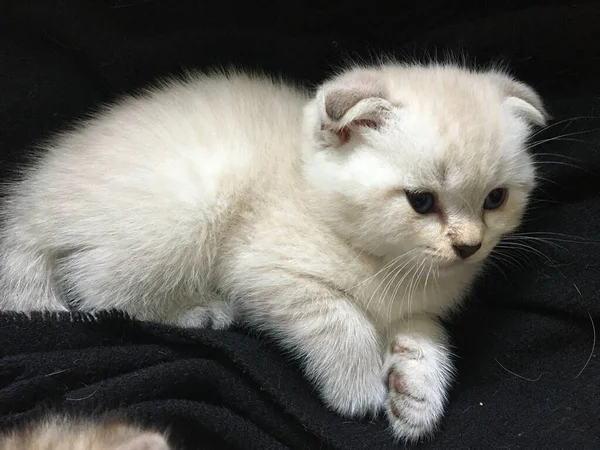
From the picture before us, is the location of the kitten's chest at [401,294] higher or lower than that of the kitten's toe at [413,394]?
higher

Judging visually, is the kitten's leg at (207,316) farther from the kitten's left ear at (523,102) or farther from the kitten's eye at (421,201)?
the kitten's left ear at (523,102)

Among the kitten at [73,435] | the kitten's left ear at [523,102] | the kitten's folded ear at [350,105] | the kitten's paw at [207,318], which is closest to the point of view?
the kitten at [73,435]

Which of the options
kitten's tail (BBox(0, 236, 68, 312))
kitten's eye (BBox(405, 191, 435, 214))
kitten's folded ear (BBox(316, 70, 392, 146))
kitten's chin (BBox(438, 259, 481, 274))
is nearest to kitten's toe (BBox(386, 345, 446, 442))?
kitten's chin (BBox(438, 259, 481, 274))

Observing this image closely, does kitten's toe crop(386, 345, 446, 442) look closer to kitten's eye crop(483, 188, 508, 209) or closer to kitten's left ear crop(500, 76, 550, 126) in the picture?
kitten's eye crop(483, 188, 508, 209)

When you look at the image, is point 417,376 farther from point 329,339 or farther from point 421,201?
point 421,201

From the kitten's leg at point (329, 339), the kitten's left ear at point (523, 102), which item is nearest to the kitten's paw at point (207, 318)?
the kitten's leg at point (329, 339)

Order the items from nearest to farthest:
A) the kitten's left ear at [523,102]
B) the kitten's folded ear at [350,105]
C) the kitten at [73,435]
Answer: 1. the kitten at [73,435]
2. the kitten's folded ear at [350,105]
3. the kitten's left ear at [523,102]
